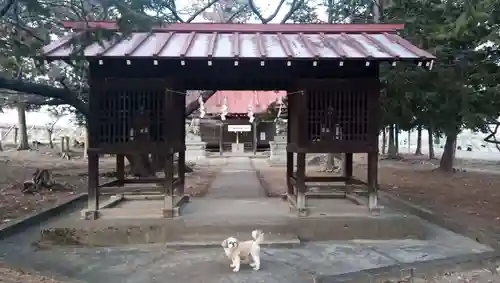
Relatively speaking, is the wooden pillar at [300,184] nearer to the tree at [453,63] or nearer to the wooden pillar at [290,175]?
the wooden pillar at [290,175]

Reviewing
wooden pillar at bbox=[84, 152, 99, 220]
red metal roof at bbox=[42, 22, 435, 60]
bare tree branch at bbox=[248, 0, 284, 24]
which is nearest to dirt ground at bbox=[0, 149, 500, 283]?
wooden pillar at bbox=[84, 152, 99, 220]

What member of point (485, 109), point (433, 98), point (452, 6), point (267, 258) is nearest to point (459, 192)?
point (433, 98)

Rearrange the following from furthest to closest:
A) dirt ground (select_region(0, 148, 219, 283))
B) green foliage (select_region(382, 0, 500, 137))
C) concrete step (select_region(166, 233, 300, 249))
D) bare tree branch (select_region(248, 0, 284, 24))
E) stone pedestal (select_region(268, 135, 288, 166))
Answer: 1. stone pedestal (select_region(268, 135, 288, 166))
2. bare tree branch (select_region(248, 0, 284, 24))
3. green foliage (select_region(382, 0, 500, 137))
4. concrete step (select_region(166, 233, 300, 249))
5. dirt ground (select_region(0, 148, 219, 283))

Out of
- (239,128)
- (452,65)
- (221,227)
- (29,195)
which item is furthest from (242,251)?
(239,128)

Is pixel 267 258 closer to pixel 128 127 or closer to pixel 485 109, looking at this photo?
pixel 128 127

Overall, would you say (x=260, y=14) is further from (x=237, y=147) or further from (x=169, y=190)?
(x=237, y=147)

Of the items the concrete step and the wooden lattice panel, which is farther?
the wooden lattice panel

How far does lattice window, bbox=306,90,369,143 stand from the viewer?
25.5 feet

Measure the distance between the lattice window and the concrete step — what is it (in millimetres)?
1688

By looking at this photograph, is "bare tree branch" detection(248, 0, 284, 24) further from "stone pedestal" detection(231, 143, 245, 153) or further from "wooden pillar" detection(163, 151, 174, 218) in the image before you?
A: "stone pedestal" detection(231, 143, 245, 153)

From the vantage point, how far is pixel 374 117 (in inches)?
305

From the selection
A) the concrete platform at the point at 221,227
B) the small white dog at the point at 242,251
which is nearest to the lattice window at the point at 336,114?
the concrete platform at the point at 221,227

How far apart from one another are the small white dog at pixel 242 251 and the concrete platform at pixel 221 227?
1226 mm

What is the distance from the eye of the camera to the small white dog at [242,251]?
226 inches
